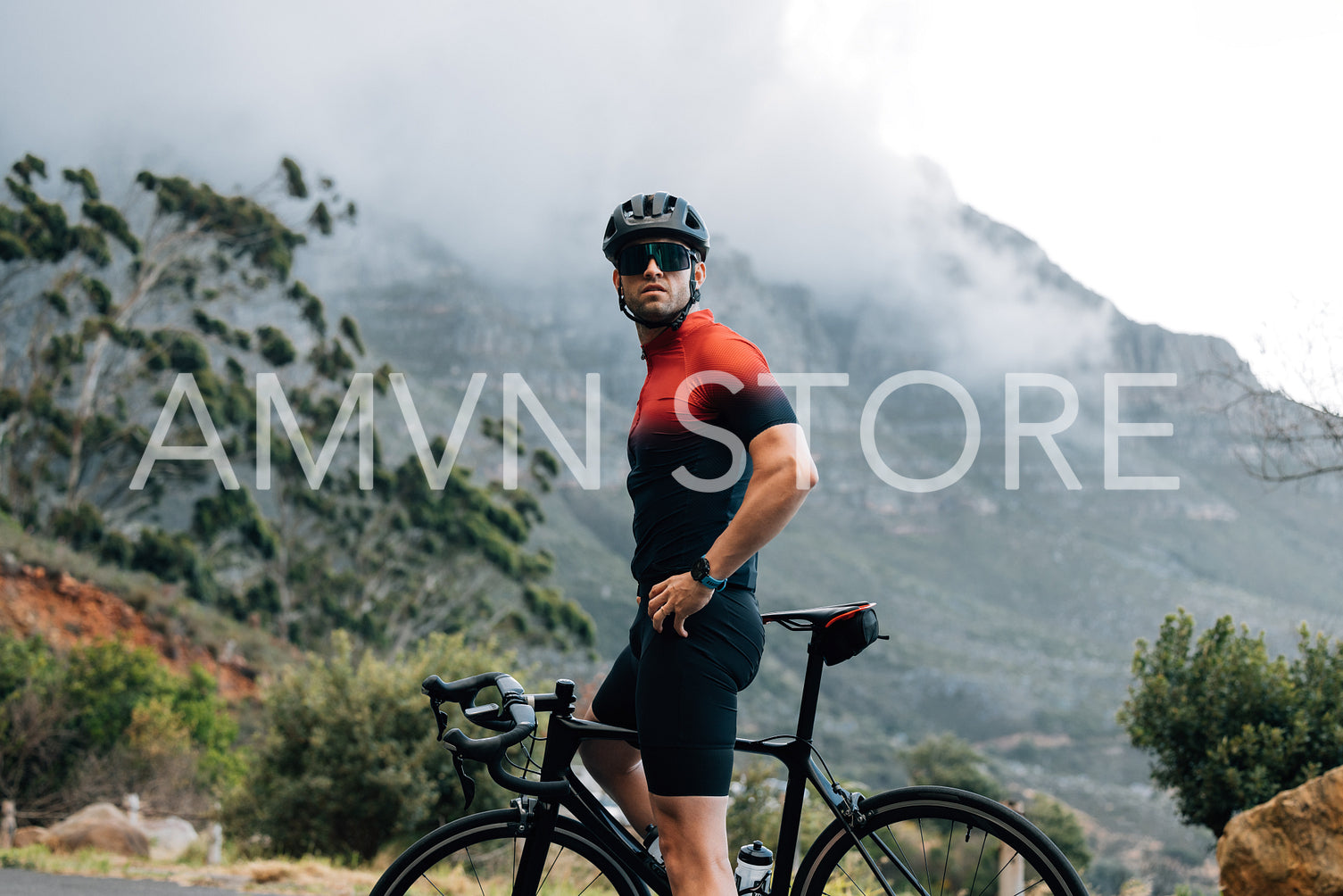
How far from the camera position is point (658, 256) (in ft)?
7.25

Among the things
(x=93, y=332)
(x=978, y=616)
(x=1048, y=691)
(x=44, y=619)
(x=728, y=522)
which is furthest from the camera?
(x=978, y=616)

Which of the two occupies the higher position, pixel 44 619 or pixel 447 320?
pixel 447 320

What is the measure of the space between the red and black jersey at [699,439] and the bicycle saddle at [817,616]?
0.18 meters

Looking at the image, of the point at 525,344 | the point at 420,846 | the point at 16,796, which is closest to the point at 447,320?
the point at 525,344

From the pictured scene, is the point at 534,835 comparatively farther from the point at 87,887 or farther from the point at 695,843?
the point at 87,887

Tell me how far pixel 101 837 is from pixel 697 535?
7.63 meters

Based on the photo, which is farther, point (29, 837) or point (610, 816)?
point (29, 837)

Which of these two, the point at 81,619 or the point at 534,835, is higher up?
the point at 81,619

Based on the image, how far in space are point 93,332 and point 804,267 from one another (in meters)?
161

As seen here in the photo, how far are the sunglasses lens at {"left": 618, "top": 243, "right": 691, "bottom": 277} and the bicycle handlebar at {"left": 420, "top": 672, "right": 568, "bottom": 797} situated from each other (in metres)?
0.90

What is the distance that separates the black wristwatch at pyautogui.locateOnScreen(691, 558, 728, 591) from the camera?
6.45ft

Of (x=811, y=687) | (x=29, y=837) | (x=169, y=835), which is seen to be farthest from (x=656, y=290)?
(x=169, y=835)

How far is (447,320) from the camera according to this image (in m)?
121

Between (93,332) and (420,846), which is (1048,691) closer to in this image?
(93,332)
